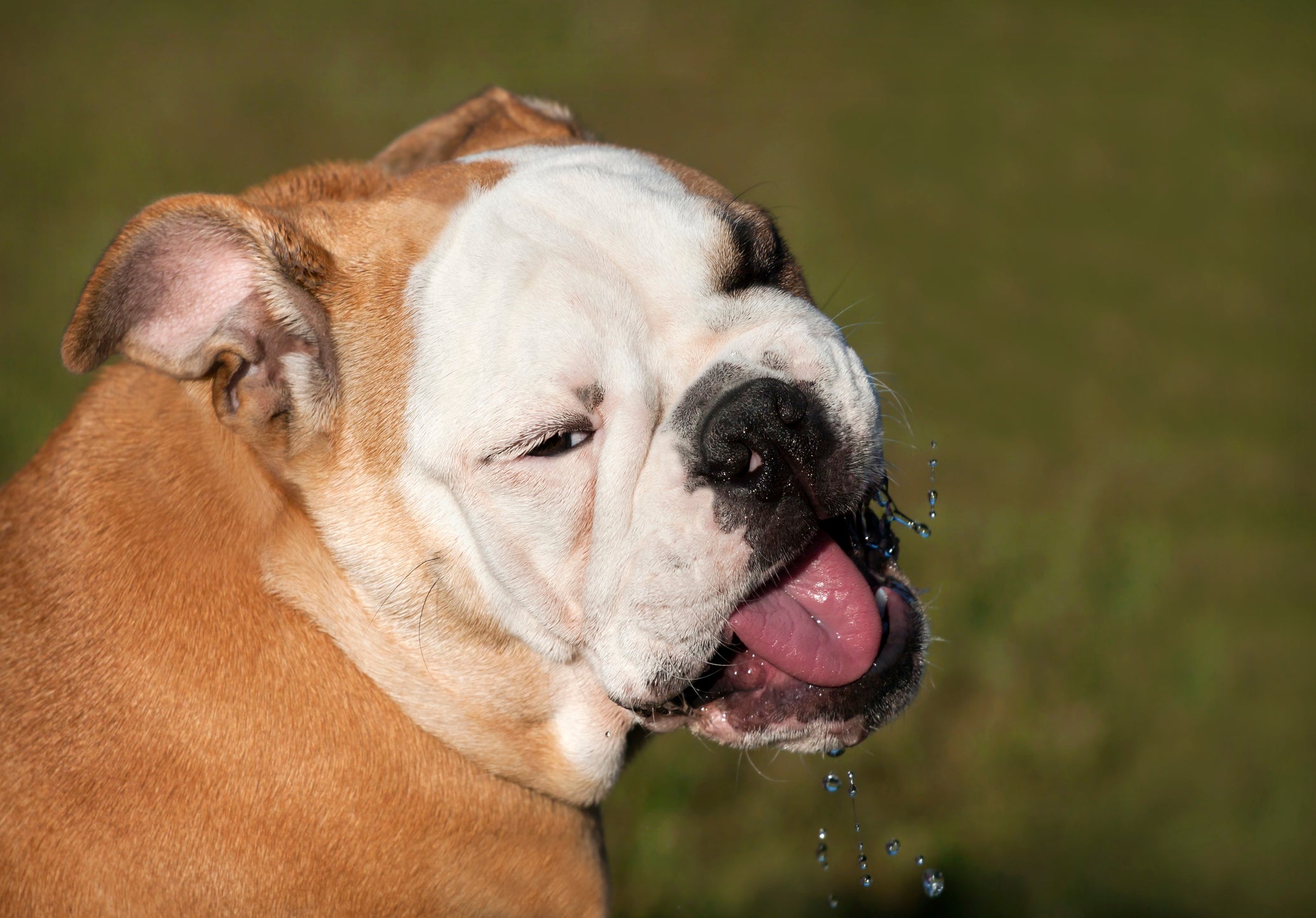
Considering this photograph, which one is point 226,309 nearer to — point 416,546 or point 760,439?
point 416,546

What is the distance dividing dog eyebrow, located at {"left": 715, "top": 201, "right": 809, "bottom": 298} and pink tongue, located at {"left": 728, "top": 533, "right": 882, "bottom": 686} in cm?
74

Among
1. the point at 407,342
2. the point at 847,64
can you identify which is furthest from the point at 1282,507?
the point at 847,64

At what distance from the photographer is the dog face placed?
2688mm

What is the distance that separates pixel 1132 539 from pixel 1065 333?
2.70m

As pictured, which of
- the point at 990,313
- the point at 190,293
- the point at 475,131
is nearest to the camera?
the point at 190,293

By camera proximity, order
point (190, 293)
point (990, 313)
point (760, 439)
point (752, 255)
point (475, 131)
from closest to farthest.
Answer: point (760, 439), point (190, 293), point (752, 255), point (475, 131), point (990, 313)

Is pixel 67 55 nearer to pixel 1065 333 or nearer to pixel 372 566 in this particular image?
pixel 1065 333

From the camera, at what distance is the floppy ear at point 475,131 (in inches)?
146

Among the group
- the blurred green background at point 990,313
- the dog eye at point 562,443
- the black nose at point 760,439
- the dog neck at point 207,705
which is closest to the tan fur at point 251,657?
the dog neck at point 207,705

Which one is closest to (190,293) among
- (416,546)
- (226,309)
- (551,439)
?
(226,309)

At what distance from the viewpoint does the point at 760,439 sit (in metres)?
2.66

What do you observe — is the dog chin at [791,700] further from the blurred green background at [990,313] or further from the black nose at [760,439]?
the blurred green background at [990,313]

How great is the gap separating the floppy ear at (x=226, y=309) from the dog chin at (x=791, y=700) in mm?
1188

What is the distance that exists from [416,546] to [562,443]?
0.47 meters
